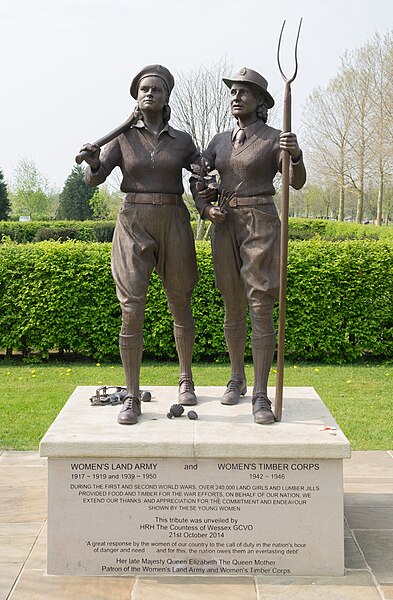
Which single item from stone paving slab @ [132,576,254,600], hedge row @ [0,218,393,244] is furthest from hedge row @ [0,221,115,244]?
stone paving slab @ [132,576,254,600]

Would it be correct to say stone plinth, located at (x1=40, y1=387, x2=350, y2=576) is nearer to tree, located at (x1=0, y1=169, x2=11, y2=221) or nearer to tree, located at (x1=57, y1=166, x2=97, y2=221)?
tree, located at (x1=0, y1=169, x2=11, y2=221)

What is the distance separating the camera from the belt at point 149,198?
4430mm

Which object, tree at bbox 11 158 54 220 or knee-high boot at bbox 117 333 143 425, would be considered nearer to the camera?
knee-high boot at bbox 117 333 143 425

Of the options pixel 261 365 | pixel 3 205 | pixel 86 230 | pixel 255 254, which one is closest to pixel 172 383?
pixel 261 365

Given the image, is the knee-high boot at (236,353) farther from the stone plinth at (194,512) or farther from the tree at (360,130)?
the tree at (360,130)

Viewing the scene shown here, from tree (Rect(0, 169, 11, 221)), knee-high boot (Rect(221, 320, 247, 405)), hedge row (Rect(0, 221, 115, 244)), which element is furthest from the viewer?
tree (Rect(0, 169, 11, 221))

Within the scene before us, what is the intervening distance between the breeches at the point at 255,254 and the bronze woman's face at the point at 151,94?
77 centimetres

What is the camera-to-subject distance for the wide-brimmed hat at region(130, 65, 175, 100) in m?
4.39

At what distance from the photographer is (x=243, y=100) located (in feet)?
14.5

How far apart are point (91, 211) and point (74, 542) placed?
3914cm

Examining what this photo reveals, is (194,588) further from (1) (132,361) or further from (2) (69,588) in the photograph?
(1) (132,361)

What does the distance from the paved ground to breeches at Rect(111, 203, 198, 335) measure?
1406 millimetres

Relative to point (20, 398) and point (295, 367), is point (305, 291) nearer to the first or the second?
point (295, 367)

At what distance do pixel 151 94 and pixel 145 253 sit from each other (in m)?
0.95
